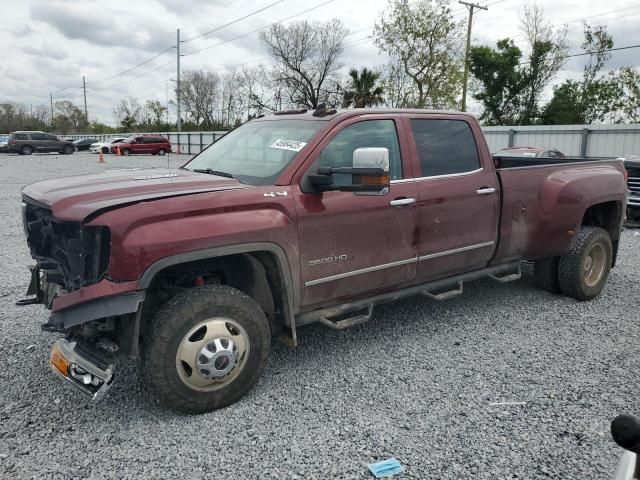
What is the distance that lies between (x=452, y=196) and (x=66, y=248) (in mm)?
2830

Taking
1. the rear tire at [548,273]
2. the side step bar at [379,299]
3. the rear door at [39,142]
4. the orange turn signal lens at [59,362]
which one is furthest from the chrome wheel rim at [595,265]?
the rear door at [39,142]

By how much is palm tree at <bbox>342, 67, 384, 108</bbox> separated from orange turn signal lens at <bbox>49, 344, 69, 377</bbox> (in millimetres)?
33280

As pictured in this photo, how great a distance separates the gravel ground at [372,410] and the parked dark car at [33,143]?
37204 millimetres

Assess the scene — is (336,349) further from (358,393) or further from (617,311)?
(617,311)

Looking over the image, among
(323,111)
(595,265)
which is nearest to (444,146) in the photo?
(323,111)

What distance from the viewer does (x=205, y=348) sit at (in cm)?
310

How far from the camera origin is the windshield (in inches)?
143

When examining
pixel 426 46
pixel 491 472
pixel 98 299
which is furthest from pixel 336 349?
pixel 426 46

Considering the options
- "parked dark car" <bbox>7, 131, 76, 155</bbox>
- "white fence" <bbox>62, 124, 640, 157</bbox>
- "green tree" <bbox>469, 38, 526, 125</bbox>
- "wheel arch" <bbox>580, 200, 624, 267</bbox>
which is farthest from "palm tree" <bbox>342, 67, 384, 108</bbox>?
"wheel arch" <bbox>580, 200, 624, 267</bbox>

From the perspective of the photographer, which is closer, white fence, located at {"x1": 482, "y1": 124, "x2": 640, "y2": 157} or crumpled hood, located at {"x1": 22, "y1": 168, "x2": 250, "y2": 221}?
crumpled hood, located at {"x1": 22, "y1": 168, "x2": 250, "y2": 221}

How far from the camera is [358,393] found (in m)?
3.50

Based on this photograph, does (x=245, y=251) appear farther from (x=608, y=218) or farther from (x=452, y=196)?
(x=608, y=218)

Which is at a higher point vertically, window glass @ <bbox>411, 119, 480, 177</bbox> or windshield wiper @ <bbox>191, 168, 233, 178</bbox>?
window glass @ <bbox>411, 119, 480, 177</bbox>

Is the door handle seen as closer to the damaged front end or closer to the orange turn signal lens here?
the damaged front end
